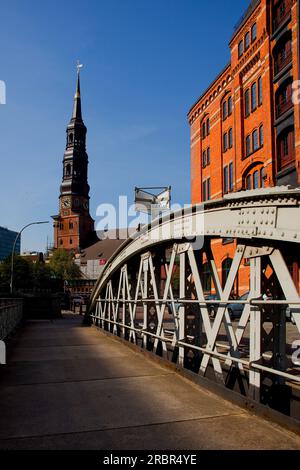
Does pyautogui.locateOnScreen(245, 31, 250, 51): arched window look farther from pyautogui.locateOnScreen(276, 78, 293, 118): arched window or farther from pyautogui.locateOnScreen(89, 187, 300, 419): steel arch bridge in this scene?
pyautogui.locateOnScreen(89, 187, 300, 419): steel arch bridge

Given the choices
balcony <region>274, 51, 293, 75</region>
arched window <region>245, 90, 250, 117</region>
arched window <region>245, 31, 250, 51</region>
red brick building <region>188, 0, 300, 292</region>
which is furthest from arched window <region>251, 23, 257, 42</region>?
balcony <region>274, 51, 293, 75</region>

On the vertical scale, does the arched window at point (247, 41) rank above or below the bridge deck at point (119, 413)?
above

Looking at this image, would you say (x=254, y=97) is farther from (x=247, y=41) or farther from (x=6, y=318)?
(x=6, y=318)

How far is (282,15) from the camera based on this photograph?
2827 centimetres

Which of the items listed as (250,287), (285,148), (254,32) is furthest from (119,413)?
(254,32)

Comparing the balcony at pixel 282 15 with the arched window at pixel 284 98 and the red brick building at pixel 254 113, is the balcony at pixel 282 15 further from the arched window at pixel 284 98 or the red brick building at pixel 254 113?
the arched window at pixel 284 98

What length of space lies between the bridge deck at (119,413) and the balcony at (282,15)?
25569 millimetres

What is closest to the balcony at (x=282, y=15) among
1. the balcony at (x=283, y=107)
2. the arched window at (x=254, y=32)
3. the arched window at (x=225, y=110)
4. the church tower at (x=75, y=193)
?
the arched window at (x=254, y=32)

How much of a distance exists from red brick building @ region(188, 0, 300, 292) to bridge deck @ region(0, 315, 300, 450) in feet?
58.8

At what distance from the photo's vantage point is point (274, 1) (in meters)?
29.2

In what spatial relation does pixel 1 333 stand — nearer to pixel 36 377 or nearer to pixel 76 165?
pixel 36 377

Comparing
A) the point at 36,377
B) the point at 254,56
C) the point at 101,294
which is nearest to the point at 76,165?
the point at 254,56

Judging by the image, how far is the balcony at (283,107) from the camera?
26.8 meters

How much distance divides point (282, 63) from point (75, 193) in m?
114
